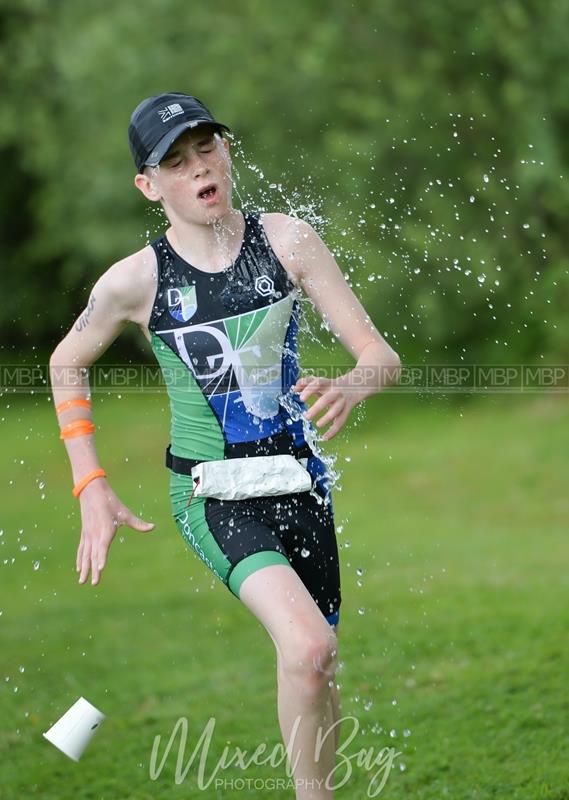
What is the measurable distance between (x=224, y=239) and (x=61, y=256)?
19903mm

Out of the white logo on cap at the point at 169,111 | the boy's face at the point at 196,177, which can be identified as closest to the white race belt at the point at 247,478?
the boy's face at the point at 196,177

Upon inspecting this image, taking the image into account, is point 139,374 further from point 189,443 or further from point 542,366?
point 189,443

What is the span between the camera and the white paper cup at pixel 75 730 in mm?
4250

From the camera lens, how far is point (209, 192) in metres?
4.19

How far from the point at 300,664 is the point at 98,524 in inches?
35.8

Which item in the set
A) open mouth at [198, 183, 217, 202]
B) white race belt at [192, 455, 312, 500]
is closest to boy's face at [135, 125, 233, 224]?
open mouth at [198, 183, 217, 202]

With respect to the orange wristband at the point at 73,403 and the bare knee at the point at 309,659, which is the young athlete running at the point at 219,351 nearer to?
the orange wristband at the point at 73,403

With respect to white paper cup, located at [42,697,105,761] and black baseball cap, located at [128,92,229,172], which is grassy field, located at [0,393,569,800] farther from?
black baseball cap, located at [128,92,229,172]

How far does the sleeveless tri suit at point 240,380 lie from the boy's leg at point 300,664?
0.32 m

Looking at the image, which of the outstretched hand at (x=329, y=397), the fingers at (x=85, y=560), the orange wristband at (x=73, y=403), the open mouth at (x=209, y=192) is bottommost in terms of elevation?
the fingers at (x=85, y=560)

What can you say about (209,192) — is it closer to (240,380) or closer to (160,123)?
(160,123)

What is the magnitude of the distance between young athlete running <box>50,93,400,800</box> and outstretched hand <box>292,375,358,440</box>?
0.21 m

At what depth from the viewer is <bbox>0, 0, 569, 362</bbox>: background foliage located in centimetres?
1540

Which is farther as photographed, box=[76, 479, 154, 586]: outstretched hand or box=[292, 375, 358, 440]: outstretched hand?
box=[76, 479, 154, 586]: outstretched hand
